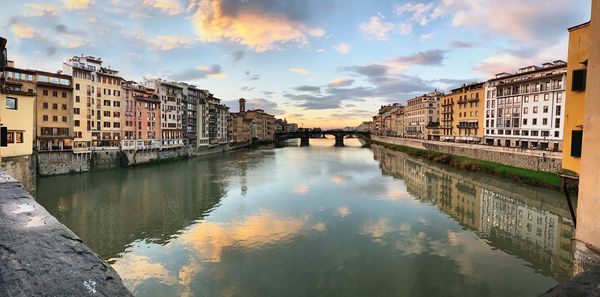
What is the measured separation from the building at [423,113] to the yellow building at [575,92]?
80.1 meters

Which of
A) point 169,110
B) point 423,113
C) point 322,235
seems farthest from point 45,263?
point 423,113

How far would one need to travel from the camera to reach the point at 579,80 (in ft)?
36.9

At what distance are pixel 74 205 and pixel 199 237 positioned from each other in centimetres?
1435

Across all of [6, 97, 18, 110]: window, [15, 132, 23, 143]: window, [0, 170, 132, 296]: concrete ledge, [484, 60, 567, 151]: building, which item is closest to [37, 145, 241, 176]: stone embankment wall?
[15, 132, 23, 143]: window

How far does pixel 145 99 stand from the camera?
52.5m

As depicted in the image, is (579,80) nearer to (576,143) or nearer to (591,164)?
(576,143)

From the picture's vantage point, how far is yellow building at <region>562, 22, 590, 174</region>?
1020 centimetres

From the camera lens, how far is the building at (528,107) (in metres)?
46.0

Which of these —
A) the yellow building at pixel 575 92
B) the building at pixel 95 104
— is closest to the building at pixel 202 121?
the building at pixel 95 104

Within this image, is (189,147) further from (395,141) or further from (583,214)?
(583,214)

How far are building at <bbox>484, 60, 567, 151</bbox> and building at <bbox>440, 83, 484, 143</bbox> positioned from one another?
2389 millimetres

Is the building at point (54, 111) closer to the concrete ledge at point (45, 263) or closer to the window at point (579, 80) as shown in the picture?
the concrete ledge at point (45, 263)

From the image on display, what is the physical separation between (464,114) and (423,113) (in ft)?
84.9

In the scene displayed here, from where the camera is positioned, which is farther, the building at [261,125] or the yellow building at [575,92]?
the building at [261,125]
